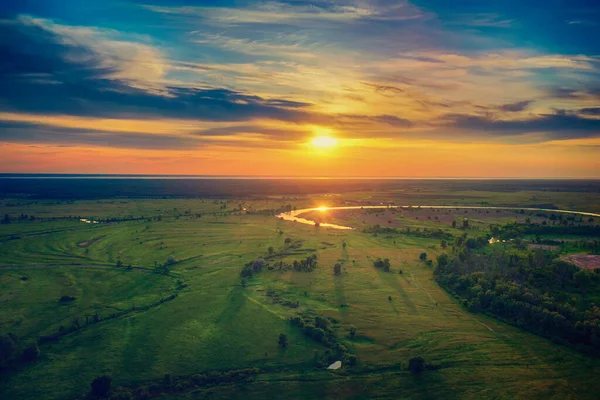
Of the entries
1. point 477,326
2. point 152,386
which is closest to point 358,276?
point 477,326

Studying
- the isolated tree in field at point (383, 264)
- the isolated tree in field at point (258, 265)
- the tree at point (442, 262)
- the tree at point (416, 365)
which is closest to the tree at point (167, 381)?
the tree at point (416, 365)

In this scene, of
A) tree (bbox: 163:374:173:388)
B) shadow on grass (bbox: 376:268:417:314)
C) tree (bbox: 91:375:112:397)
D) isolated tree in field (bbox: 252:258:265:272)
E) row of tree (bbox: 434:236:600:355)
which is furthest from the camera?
isolated tree in field (bbox: 252:258:265:272)

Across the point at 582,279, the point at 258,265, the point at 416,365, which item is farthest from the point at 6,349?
the point at 582,279

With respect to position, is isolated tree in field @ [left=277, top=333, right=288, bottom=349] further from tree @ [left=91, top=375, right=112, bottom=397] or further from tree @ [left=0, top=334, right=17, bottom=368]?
tree @ [left=0, top=334, right=17, bottom=368]

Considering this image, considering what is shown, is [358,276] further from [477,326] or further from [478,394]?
[478,394]

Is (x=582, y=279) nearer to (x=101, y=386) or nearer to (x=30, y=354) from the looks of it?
(x=101, y=386)

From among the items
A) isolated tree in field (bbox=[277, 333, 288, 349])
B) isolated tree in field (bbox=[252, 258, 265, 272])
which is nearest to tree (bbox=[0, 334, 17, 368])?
isolated tree in field (bbox=[277, 333, 288, 349])

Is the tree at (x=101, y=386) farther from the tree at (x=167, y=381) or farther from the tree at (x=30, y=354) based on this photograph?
the tree at (x=30, y=354)
